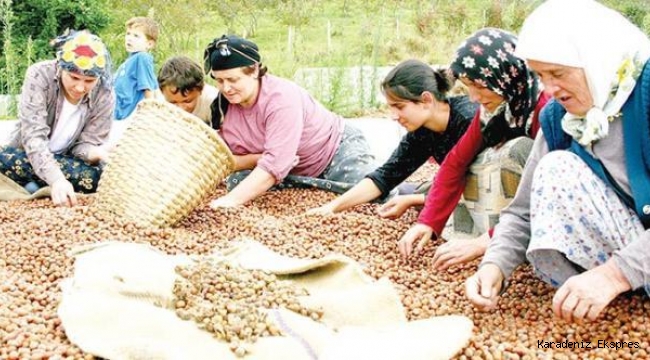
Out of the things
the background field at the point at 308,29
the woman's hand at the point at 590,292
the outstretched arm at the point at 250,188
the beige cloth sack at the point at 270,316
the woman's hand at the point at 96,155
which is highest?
the woman's hand at the point at 590,292

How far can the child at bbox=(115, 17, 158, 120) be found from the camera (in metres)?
5.91

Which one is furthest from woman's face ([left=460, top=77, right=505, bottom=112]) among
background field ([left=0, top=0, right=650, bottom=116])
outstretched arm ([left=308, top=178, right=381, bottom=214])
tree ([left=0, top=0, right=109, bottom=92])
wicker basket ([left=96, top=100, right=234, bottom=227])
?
tree ([left=0, top=0, right=109, bottom=92])

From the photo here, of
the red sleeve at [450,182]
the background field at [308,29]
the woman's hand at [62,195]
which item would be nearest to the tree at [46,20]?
the background field at [308,29]

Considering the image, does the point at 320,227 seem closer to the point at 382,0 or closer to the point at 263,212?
the point at 263,212

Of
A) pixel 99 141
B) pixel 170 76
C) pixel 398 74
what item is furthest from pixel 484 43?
pixel 99 141

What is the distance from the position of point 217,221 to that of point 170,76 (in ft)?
3.49

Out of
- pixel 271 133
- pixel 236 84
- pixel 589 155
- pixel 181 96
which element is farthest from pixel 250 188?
pixel 589 155

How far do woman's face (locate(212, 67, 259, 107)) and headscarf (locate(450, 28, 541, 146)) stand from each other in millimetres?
1425

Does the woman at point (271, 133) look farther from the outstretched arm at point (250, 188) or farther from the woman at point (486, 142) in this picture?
the woman at point (486, 142)

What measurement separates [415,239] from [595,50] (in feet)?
4.16

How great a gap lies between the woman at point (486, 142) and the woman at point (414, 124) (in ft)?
1.06

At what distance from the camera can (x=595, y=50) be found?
7.49ft

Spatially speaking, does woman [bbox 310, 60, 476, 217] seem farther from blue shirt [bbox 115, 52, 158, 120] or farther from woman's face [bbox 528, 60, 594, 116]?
blue shirt [bbox 115, 52, 158, 120]

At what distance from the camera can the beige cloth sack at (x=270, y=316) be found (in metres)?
2.06
